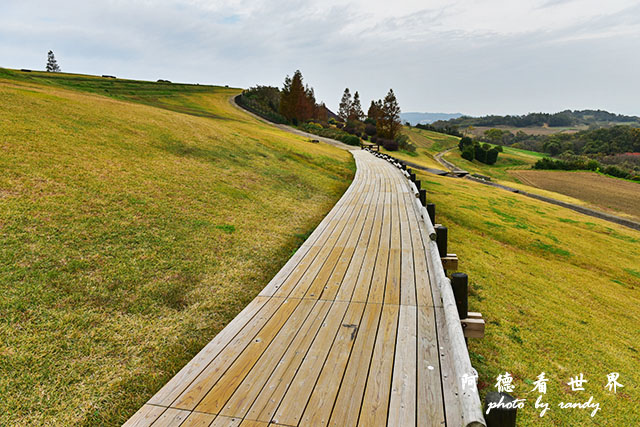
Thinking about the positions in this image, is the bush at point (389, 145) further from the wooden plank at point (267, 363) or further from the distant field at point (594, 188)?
the wooden plank at point (267, 363)

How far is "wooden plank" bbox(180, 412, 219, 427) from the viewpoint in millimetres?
2645

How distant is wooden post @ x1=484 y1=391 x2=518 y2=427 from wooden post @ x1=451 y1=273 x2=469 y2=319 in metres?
1.88

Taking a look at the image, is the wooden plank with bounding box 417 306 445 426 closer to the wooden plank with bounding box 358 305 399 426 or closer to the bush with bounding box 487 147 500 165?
the wooden plank with bounding box 358 305 399 426

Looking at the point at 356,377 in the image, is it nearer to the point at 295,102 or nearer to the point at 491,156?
the point at 295,102

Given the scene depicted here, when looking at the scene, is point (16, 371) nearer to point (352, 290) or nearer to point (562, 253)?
point (352, 290)

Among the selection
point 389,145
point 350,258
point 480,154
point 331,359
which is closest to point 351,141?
point 389,145

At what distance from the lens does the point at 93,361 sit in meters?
3.86

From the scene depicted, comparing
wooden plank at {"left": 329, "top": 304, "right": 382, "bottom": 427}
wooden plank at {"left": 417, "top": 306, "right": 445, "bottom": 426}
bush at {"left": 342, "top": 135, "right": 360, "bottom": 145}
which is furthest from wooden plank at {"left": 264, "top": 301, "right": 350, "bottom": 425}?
bush at {"left": 342, "top": 135, "right": 360, "bottom": 145}

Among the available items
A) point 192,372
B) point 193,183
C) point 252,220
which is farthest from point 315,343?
point 193,183

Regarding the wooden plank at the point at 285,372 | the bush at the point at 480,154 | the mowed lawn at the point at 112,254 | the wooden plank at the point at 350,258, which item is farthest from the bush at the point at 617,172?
→ the wooden plank at the point at 285,372

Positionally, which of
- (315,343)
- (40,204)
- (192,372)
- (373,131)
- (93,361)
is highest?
(373,131)

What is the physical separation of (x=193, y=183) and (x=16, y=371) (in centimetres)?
739

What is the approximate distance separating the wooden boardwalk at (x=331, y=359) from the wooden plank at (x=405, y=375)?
10 mm

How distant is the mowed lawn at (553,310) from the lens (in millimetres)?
4621
